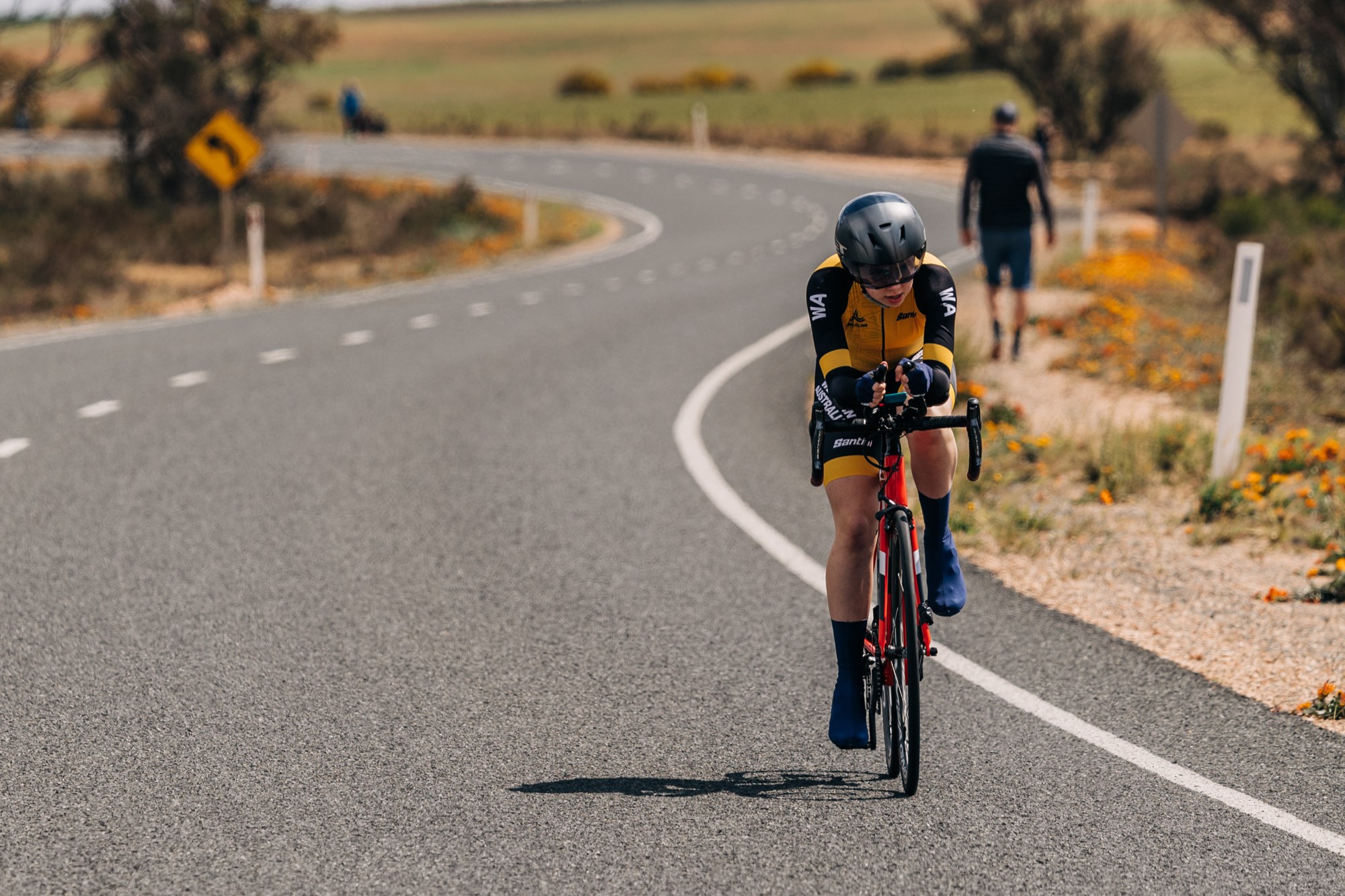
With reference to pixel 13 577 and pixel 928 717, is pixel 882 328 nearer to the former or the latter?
pixel 928 717

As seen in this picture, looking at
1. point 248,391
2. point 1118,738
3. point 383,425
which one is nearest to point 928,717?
point 1118,738

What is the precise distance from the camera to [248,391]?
462 inches

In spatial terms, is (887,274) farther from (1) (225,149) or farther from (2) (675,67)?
(2) (675,67)

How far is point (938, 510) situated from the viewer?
4961 millimetres

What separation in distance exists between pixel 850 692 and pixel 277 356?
982 centimetres

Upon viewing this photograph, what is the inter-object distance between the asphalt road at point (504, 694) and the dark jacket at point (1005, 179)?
290 centimetres

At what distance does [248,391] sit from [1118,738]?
831 cm

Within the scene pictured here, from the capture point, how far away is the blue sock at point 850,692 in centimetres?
479

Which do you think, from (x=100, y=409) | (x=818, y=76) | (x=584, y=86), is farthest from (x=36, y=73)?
(x=818, y=76)

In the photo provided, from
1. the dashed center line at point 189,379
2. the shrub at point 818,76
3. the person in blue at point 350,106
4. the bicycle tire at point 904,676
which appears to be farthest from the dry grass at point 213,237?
the shrub at point 818,76

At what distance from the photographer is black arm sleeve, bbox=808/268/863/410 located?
15.0 feet

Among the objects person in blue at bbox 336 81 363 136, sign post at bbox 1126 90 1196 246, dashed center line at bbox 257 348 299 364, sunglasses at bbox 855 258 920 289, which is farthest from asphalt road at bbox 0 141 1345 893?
person in blue at bbox 336 81 363 136

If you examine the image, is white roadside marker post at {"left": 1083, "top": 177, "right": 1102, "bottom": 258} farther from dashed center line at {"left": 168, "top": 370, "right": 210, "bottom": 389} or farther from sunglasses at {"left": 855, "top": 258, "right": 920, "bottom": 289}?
sunglasses at {"left": 855, "top": 258, "right": 920, "bottom": 289}

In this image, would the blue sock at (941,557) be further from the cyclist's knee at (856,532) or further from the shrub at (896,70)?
the shrub at (896,70)
